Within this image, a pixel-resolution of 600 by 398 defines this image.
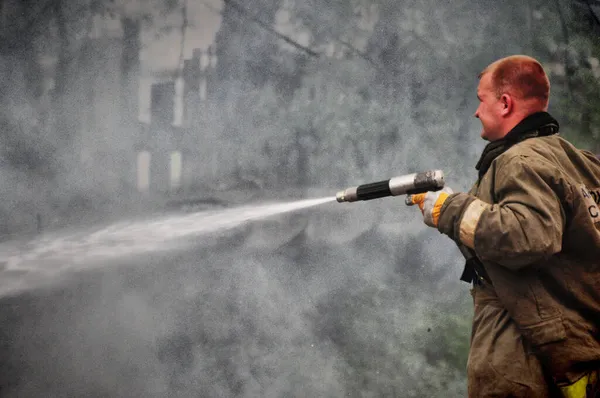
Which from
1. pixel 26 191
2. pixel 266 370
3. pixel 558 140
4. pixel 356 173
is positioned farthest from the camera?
pixel 356 173

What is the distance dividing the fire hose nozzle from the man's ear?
42cm

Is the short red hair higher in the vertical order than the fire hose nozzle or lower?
higher

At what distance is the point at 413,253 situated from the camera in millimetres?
4746

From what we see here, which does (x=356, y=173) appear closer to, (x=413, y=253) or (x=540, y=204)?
(x=413, y=253)

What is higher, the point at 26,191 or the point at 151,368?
the point at 26,191

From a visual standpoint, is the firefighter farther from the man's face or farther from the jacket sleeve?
the man's face

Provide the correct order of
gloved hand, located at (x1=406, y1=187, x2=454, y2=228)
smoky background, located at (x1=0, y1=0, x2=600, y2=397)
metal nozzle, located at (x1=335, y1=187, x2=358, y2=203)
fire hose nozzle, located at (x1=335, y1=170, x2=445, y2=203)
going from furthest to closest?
smoky background, located at (x1=0, y1=0, x2=600, y2=397), metal nozzle, located at (x1=335, y1=187, x2=358, y2=203), fire hose nozzle, located at (x1=335, y1=170, x2=445, y2=203), gloved hand, located at (x1=406, y1=187, x2=454, y2=228)

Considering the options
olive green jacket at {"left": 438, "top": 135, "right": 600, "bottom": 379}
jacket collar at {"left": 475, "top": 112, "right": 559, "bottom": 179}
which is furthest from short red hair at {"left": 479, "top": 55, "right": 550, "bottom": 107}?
olive green jacket at {"left": 438, "top": 135, "right": 600, "bottom": 379}

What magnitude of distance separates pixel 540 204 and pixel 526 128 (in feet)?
1.69

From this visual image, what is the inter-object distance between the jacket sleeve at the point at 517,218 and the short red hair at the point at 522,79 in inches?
18.7

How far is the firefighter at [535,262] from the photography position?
191 cm

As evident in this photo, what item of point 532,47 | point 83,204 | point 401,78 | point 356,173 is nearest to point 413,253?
point 356,173

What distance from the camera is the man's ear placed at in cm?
232

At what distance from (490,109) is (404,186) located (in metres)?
0.57
